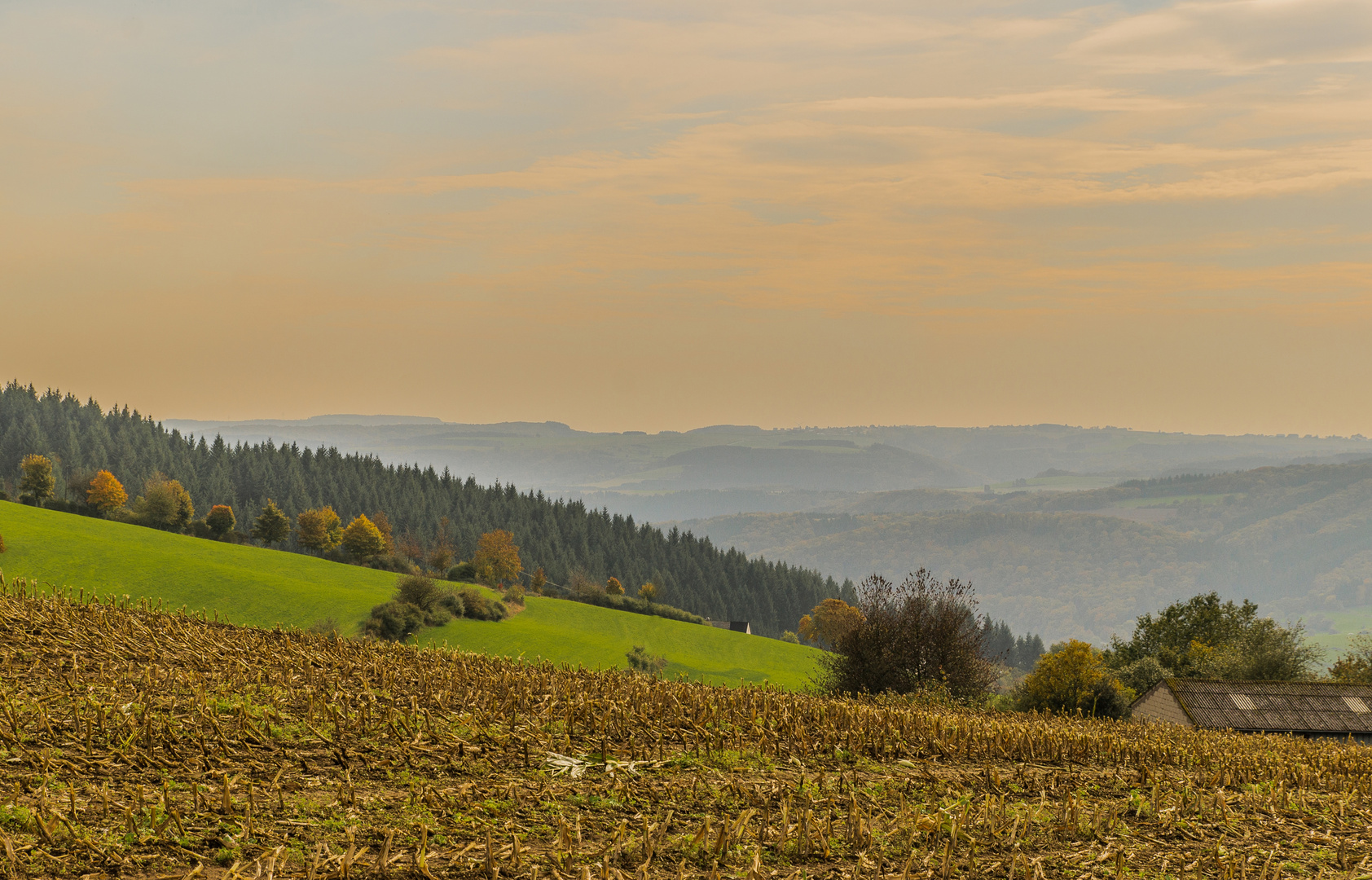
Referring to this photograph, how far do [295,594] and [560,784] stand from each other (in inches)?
4149

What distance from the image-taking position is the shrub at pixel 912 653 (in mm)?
54031

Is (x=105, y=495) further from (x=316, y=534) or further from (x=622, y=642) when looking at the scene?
(x=622, y=642)

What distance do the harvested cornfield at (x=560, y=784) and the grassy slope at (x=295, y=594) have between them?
76.5 m

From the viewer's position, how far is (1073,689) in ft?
196

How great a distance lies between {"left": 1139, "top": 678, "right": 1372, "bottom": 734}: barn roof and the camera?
4862 centimetres

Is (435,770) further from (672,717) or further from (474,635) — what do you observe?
(474,635)

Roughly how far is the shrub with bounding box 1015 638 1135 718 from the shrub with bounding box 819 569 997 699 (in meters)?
5.97

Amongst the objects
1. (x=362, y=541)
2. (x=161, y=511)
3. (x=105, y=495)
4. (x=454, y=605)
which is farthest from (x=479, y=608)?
(x=105, y=495)

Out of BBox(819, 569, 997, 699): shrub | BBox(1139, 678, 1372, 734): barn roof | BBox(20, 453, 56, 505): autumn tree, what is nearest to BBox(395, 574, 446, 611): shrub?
BBox(819, 569, 997, 699): shrub

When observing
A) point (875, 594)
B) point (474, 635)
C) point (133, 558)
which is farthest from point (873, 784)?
point (133, 558)

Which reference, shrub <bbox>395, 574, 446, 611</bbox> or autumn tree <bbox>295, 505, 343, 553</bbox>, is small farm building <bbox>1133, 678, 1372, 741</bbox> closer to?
shrub <bbox>395, 574, 446, 611</bbox>

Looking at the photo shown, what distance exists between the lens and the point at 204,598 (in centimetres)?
10169

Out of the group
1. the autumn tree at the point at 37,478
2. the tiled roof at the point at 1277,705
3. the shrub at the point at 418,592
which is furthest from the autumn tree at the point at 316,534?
the tiled roof at the point at 1277,705

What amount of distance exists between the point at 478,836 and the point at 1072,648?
61692mm
